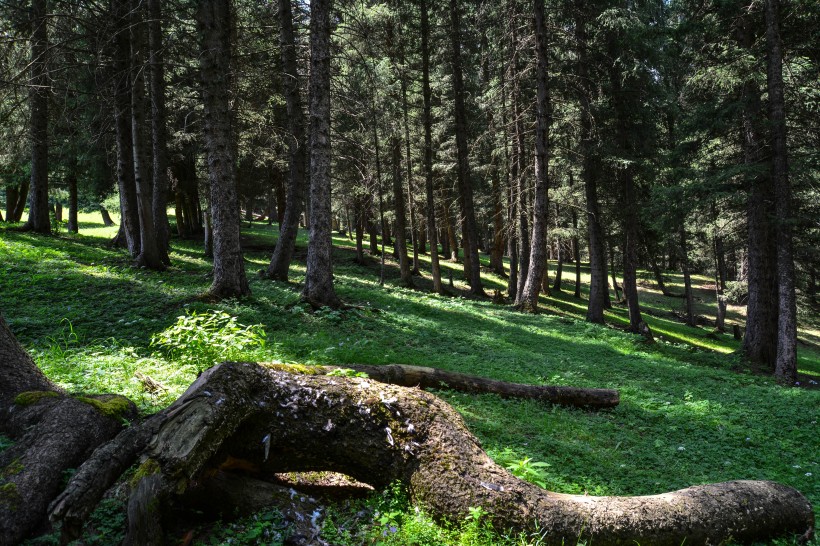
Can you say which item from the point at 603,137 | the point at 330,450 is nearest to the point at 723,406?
the point at 330,450

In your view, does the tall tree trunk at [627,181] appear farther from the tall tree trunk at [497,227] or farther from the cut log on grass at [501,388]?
the cut log on grass at [501,388]

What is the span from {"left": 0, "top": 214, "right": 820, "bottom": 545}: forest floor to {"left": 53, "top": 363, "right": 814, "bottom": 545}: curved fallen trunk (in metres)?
0.22

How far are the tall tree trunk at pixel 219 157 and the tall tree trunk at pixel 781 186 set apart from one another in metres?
14.1

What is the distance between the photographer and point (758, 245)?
15594mm

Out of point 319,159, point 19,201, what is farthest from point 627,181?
point 19,201

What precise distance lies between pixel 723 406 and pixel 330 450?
8.19 meters

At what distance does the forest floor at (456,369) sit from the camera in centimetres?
407

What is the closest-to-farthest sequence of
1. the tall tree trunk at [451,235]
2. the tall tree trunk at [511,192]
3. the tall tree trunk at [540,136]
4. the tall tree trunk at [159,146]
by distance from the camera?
the tall tree trunk at [159,146], the tall tree trunk at [540,136], the tall tree trunk at [511,192], the tall tree trunk at [451,235]

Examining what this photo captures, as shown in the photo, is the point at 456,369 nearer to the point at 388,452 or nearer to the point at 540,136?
the point at 388,452

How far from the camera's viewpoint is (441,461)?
363cm

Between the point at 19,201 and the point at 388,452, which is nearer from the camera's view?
the point at 388,452

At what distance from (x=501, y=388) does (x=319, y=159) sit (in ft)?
21.5

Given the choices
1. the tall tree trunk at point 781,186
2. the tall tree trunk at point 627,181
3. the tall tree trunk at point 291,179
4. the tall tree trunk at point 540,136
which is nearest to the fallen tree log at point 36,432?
the tall tree trunk at point 291,179

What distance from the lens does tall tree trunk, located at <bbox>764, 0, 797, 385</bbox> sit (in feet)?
42.6
